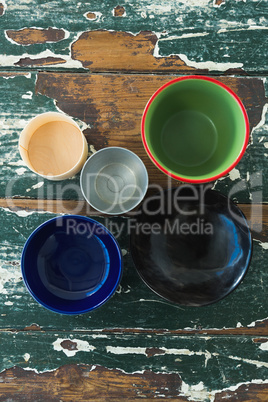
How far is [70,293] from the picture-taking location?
699 mm

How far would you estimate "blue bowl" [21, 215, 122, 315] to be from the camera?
2.18 ft

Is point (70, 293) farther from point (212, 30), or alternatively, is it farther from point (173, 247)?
point (212, 30)

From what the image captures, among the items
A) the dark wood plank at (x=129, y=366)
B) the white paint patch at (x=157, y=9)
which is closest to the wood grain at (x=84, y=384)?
the dark wood plank at (x=129, y=366)

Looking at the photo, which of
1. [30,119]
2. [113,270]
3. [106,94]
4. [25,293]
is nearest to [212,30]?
[106,94]

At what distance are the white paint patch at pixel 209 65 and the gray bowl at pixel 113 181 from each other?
0.22 m

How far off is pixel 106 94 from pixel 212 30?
0.25 meters

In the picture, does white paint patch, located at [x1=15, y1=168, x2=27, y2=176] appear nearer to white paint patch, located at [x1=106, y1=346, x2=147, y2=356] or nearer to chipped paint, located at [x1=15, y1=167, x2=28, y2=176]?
chipped paint, located at [x1=15, y1=167, x2=28, y2=176]

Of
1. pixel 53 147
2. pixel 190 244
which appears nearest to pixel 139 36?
pixel 53 147

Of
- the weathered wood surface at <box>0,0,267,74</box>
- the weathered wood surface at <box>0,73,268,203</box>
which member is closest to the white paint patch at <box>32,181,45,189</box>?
the weathered wood surface at <box>0,73,268,203</box>

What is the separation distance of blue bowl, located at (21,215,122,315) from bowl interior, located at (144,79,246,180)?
196 millimetres

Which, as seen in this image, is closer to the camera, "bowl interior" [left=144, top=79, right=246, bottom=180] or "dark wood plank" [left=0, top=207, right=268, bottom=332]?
"bowl interior" [left=144, top=79, right=246, bottom=180]

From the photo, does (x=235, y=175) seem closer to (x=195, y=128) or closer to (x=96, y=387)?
(x=195, y=128)

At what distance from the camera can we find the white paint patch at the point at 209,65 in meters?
0.71

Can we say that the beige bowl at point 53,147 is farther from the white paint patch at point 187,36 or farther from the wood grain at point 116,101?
the white paint patch at point 187,36
